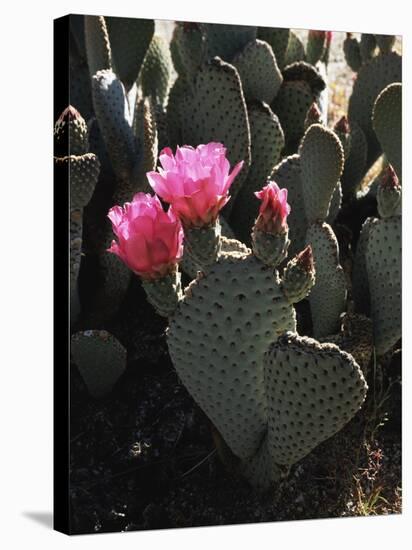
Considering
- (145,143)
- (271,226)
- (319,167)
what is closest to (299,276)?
(271,226)

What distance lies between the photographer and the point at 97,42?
3.77 m

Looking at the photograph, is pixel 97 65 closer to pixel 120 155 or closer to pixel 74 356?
pixel 120 155

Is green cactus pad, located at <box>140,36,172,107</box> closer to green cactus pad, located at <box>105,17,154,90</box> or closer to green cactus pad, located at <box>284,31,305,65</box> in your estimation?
green cactus pad, located at <box>105,17,154,90</box>

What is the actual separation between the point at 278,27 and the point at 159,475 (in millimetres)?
1467

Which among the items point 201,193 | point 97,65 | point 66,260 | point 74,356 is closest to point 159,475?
point 74,356

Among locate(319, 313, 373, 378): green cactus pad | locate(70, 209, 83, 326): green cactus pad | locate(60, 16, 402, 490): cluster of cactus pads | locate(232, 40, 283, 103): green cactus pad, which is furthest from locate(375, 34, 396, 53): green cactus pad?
locate(70, 209, 83, 326): green cactus pad

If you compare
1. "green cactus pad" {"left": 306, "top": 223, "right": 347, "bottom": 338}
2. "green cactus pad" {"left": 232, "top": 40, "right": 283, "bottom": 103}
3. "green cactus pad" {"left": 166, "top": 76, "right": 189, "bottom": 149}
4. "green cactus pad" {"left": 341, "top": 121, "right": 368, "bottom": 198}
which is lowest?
"green cactus pad" {"left": 306, "top": 223, "right": 347, "bottom": 338}

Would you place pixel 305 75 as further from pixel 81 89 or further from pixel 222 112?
pixel 81 89

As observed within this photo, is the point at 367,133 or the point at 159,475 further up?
the point at 367,133

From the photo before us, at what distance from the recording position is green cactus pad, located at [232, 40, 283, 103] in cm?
412

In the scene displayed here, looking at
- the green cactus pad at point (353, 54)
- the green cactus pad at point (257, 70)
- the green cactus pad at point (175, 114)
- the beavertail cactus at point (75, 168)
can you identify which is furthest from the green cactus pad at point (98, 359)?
the green cactus pad at point (353, 54)

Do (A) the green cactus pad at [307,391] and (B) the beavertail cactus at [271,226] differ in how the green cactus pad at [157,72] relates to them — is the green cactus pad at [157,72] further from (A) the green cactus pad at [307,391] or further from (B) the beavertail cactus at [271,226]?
(A) the green cactus pad at [307,391]

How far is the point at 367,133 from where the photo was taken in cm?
448

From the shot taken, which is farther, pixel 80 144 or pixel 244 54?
pixel 244 54
